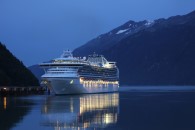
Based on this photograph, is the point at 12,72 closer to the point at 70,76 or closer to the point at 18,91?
the point at 18,91

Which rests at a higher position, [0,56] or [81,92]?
[0,56]

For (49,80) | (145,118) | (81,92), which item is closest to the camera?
(145,118)

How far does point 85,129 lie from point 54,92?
6459cm

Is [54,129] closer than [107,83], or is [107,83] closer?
[54,129]

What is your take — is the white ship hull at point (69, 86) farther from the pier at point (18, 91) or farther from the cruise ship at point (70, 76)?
the pier at point (18, 91)

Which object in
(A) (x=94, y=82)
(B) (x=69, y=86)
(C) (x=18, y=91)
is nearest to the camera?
(B) (x=69, y=86)

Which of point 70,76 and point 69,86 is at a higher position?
point 70,76

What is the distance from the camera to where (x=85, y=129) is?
27750mm

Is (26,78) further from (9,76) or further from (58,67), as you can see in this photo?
A: (58,67)

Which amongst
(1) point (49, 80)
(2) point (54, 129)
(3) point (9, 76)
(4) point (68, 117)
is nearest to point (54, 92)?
(1) point (49, 80)

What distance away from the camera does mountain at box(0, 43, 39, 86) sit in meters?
106

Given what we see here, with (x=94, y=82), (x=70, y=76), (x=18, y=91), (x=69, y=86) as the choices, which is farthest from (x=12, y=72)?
(x=70, y=76)

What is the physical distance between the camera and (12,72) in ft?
366

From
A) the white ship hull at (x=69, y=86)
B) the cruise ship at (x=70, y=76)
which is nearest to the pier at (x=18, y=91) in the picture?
the cruise ship at (x=70, y=76)
